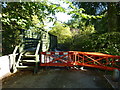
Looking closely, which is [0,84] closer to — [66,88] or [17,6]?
[66,88]

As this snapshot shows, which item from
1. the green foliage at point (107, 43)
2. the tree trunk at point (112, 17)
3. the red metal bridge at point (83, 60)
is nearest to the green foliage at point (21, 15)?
the red metal bridge at point (83, 60)

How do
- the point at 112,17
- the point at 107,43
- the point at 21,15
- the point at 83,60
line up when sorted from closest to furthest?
1. the point at 21,15
2. the point at 83,60
3. the point at 107,43
4. the point at 112,17

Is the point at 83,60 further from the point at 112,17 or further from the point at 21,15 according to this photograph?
the point at 112,17

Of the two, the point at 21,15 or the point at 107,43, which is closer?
the point at 21,15

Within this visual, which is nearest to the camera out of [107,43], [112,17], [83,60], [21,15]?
[21,15]

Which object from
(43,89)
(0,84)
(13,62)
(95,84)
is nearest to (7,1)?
(13,62)

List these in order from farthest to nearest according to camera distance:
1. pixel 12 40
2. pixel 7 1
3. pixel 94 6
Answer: pixel 94 6 < pixel 12 40 < pixel 7 1

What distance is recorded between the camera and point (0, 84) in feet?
14.8

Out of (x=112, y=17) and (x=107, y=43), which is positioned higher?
(x=112, y=17)

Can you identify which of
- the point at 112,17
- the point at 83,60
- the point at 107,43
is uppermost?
the point at 112,17

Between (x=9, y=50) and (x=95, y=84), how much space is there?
6943 millimetres

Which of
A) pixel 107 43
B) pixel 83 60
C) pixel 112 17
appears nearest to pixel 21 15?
pixel 83 60

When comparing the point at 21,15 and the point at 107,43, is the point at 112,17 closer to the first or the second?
the point at 107,43

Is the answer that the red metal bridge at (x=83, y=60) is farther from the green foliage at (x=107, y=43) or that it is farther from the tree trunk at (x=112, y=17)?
the tree trunk at (x=112, y=17)
